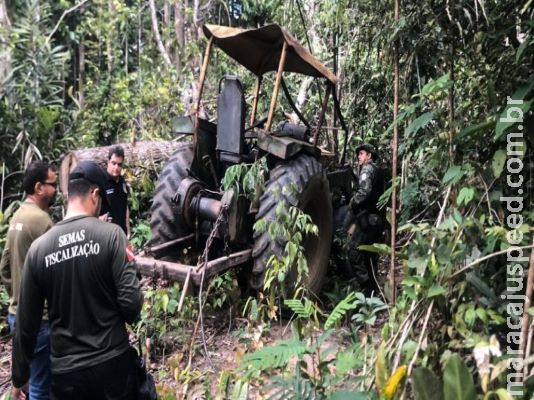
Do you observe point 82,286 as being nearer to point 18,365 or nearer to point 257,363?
point 18,365

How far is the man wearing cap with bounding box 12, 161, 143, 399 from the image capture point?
2309 mm

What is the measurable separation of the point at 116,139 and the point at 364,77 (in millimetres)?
4824

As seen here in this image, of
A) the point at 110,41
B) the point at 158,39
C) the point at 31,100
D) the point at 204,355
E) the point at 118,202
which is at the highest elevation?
the point at 110,41

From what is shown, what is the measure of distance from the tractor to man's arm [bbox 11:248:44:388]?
4.99 feet

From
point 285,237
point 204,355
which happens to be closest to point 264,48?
point 285,237

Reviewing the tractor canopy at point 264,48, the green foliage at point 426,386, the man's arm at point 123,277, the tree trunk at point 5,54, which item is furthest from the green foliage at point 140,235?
the green foliage at point 426,386

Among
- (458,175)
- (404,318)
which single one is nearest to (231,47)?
(458,175)

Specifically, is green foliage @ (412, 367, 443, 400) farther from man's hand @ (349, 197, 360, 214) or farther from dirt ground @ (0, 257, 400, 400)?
man's hand @ (349, 197, 360, 214)

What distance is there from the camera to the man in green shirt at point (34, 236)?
2.81 metres

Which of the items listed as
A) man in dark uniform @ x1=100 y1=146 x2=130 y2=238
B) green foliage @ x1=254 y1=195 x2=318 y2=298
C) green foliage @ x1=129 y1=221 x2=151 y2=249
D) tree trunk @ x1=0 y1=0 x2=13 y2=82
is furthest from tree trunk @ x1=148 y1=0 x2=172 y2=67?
green foliage @ x1=254 y1=195 x2=318 y2=298

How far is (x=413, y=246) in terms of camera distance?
7.99ft

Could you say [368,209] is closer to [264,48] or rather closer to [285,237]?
[285,237]

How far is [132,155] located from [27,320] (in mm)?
4940

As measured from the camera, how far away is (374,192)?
505 centimetres
